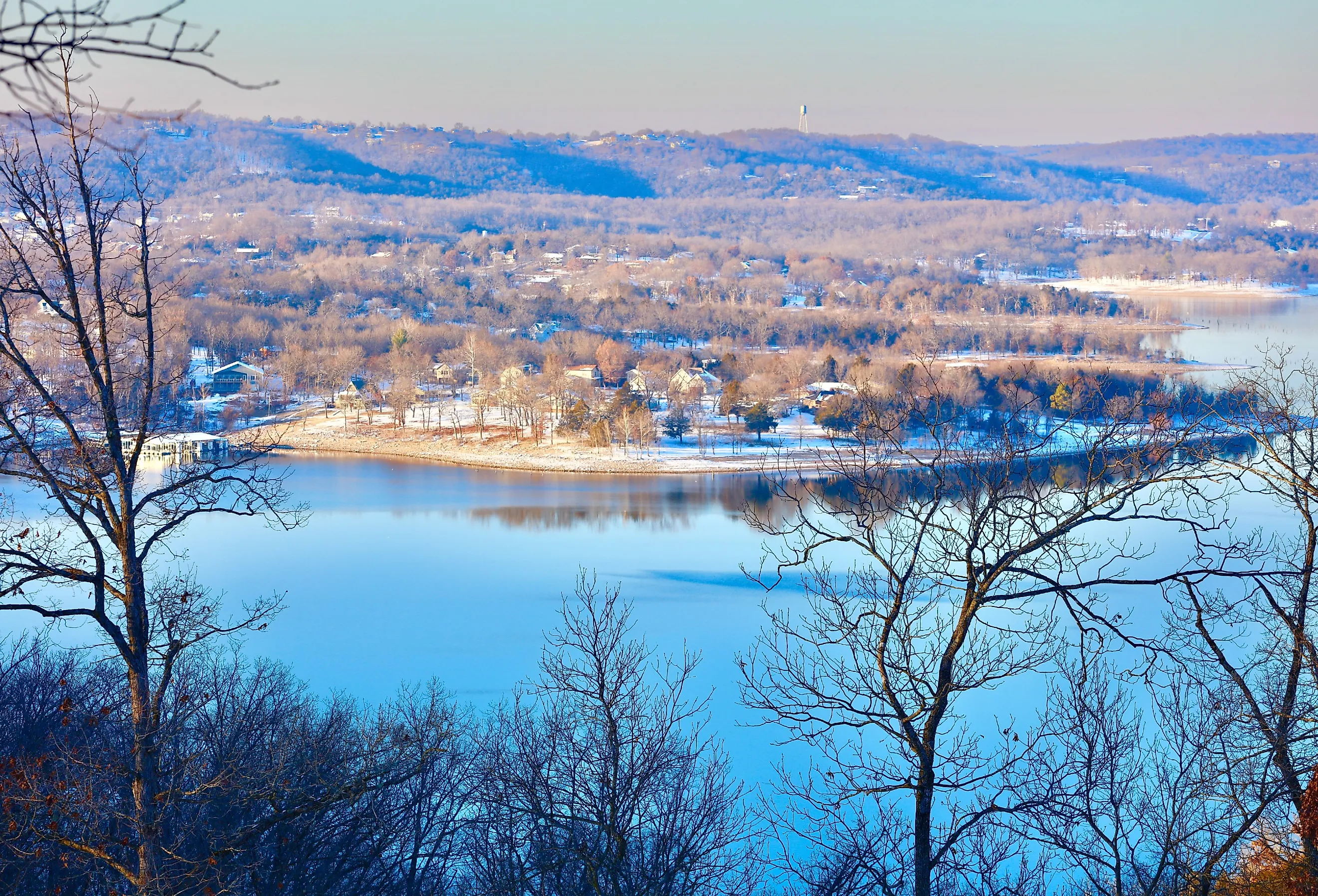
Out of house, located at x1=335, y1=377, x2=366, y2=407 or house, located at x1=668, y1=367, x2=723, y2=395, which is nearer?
house, located at x1=668, y1=367, x2=723, y2=395

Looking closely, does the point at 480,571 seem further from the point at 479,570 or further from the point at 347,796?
the point at 347,796

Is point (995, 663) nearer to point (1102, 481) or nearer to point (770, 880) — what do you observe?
point (1102, 481)

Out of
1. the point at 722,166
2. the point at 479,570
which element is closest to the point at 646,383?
the point at 479,570

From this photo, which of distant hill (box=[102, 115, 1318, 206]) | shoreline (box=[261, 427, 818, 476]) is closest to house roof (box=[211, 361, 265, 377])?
shoreline (box=[261, 427, 818, 476])

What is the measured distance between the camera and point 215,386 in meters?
23.4

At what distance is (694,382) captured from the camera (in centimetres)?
2212

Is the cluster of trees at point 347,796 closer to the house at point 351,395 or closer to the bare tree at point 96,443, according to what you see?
the bare tree at point 96,443

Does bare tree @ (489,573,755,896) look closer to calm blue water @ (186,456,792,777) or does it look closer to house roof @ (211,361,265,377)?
calm blue water @ (186,456,792,777)

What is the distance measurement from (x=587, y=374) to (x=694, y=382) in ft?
12.1

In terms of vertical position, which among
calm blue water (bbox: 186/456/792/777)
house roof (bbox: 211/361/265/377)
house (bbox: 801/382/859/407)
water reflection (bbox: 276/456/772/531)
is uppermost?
house roof (bbox: 211/361/265/377)

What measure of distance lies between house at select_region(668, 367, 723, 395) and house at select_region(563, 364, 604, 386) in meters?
1.89

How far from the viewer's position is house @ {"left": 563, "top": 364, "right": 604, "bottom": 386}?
24.1m

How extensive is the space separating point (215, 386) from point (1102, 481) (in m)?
23.7

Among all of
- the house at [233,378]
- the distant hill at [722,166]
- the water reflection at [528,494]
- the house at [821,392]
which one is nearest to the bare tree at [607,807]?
the water reflection at [528,494]
